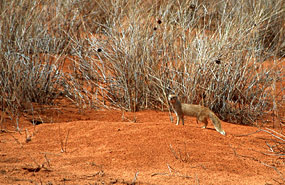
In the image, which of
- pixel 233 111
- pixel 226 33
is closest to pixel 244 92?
pixel 233 111

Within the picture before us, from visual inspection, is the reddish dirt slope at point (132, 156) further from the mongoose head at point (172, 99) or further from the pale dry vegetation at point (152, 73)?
the pale dry vegetation at point (152, 73)

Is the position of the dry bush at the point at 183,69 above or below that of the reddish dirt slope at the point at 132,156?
above

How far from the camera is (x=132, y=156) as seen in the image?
405 cm

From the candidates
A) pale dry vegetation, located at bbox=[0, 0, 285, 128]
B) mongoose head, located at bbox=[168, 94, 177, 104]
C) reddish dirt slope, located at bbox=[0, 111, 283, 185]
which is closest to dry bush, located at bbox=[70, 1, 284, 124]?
pale dry vegetation, located at bbox=[0, 0, 285, 128]

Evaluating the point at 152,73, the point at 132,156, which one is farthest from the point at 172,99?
the point at 152,73

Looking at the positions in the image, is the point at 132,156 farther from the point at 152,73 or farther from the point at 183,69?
the point at 183,69

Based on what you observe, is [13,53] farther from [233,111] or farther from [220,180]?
[220,180]

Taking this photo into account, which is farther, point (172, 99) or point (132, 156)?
point (172, 99)

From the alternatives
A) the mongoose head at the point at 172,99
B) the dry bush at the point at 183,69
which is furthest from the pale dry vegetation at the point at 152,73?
the mongoose head at the point at 172,99

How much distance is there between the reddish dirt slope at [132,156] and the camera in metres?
3.57

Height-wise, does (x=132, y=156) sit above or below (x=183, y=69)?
below

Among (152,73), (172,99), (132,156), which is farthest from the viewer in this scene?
(152,73)

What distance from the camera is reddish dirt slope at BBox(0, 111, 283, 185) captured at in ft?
11.7

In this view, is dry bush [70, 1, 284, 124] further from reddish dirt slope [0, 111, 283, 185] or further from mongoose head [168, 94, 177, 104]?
reddish dirt slope [0, 111, 283, 185]
